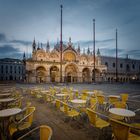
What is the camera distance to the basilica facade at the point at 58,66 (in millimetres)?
39688

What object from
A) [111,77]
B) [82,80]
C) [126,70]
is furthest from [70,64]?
[126,70]

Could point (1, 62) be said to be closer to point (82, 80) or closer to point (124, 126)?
point (82, 80)

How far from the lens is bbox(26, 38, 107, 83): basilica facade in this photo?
39.7 m

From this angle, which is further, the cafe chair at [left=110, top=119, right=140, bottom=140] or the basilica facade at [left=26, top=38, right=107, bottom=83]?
the basilica facade at [left=26, top=38, right=107, bottom=83]

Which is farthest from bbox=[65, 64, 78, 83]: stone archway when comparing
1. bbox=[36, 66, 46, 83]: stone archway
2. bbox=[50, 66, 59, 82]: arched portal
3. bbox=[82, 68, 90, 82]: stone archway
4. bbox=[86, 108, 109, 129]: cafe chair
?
Answer: bbox=[86, 108, 109, 129]: cafe chair

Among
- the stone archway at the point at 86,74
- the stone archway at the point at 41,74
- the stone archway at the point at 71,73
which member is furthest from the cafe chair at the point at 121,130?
the stone archway at the point at 86,74

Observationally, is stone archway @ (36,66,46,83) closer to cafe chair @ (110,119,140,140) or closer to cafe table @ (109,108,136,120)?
cafe table @ (109,108,136,120)

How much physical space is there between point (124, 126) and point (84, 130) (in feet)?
9.04

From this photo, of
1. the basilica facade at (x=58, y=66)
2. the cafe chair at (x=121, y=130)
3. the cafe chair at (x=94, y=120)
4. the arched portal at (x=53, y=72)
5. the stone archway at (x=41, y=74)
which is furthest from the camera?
the arched portal at (x=53, y=72)

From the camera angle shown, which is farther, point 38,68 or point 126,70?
point 126,70

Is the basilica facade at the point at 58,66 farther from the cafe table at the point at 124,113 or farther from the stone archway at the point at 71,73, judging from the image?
the cafe table at the point at 124,113

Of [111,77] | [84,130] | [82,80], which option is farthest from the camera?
[111,77]

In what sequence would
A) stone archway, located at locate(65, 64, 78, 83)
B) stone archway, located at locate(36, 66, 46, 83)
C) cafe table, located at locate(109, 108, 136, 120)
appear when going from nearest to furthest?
cafe table, located at locate(109, 108, 136, 120)
stone archway, located at locate(36, 66, 46, 83)
stone archway, located at locate(65, 64, 78, 83)

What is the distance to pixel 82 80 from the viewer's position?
47844 mm
